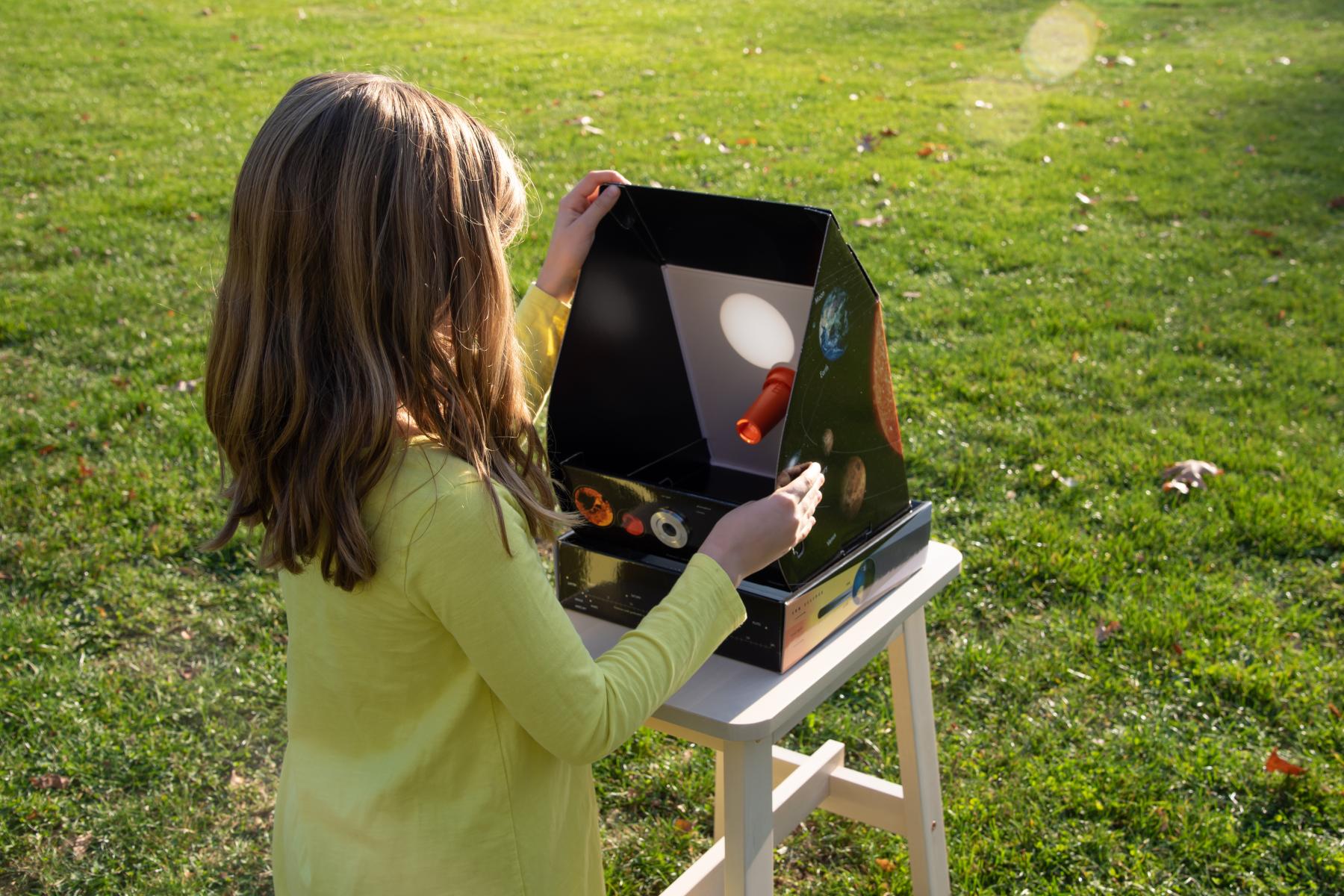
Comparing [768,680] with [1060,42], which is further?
[1060,42]

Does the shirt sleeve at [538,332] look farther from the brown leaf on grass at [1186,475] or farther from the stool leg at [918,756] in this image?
the brown leaf on grass at [1186,475]

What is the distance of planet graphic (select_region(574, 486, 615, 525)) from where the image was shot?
1.54 meters

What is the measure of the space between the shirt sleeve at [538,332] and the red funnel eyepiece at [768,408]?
1.09 ft

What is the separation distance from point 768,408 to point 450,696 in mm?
521

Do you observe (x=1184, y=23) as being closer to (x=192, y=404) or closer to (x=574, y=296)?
(x=192, y=404)

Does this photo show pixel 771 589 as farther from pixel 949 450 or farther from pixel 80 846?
pixel 949 450

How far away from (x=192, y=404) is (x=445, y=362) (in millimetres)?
2879

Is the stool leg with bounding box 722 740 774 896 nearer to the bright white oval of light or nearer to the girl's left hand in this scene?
the bright white oval of light

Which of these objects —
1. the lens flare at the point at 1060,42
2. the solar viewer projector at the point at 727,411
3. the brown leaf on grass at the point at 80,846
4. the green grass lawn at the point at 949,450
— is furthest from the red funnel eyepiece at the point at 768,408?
the lens flare at the point at 1060,42

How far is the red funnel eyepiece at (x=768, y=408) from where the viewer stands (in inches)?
58.7

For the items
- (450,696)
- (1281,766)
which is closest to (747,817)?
(450,696)

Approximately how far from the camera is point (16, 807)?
2.36m

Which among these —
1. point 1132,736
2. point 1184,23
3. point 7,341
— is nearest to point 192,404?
point 7,341

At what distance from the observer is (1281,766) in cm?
240
